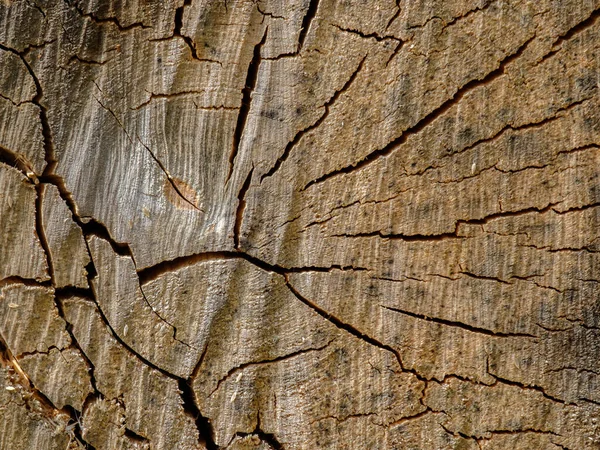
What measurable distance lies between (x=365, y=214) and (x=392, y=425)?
52cm

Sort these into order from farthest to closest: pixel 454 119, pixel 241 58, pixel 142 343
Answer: pixel 142 343 < pixel 241 58 < pixel 454 119

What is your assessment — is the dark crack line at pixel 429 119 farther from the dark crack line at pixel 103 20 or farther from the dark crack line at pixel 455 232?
the dark crack line at pixel 103 20

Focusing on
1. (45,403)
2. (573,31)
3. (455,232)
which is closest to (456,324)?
(455,232)

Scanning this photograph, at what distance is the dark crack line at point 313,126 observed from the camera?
1.72 meters

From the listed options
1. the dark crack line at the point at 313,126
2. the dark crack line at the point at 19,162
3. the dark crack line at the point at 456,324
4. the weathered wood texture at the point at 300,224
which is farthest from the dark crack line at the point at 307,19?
the dark crack line at the point at 19,162

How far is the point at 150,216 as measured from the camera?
6.18 feet

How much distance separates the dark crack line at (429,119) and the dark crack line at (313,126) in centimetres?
10

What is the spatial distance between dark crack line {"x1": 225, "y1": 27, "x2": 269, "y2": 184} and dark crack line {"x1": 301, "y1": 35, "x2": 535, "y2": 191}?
0.70ft

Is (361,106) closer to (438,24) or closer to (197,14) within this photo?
(438,24)

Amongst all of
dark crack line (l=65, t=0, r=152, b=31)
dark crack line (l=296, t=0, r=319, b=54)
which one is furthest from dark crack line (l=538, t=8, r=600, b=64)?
dark crack line (l=65, t=0, r=152, b=31)

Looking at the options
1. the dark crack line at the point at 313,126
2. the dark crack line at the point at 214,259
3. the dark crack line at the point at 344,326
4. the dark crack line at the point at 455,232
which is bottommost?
the dark crack line at the point at 344,326

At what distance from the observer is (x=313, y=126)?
175cm

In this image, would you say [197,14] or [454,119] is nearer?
[454,119]

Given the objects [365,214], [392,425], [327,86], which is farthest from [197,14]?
[392,425]
